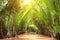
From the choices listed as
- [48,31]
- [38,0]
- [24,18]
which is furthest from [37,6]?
[48,31]

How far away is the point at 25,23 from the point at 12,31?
0.70 ft

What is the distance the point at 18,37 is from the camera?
208 cm

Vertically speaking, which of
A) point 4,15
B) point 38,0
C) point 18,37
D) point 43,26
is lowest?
point 18,37

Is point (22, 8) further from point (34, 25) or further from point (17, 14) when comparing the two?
point (34, 25)

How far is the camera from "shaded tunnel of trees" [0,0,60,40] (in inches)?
81.8

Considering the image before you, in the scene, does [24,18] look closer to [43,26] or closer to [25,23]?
[25,23]

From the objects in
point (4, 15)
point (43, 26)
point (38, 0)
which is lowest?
point (43, 26)

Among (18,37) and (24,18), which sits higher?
(24,18)

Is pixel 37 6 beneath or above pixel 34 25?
above

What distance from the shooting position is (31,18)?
2.10m

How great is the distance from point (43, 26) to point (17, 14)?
0.40m

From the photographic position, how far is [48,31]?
208 cm

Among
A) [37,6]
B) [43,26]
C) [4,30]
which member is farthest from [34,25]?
[4,30]

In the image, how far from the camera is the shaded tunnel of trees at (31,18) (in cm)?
208
